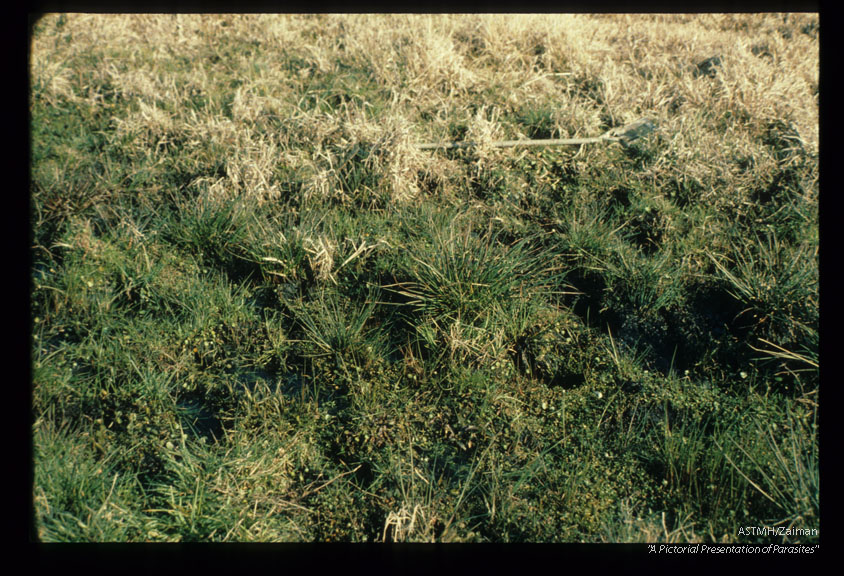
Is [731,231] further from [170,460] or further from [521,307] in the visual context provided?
[170,460]

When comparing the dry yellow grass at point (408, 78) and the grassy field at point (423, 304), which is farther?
the dry yellow grass at point (408, 78)

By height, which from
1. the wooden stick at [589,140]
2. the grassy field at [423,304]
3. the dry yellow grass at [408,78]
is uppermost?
the dry yellow grass at [408,78]

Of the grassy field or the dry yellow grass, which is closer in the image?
the grassy field

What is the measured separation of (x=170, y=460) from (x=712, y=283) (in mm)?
3288

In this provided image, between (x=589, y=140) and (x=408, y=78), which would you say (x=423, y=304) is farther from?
(x=408, y=78)

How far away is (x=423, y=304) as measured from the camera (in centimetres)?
344

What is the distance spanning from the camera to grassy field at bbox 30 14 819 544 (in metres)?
2.64

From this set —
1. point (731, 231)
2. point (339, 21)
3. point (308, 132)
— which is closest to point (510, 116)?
point (308, 132)

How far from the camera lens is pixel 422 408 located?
3027 millimetres

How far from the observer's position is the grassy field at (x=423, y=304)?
8.67 ft

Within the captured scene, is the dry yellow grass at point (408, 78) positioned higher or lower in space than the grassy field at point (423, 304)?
higher

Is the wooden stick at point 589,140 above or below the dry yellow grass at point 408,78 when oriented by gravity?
below

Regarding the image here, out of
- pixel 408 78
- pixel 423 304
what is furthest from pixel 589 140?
pixel 423 304

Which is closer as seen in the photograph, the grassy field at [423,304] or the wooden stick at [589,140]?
the grassy field at [423,304]
